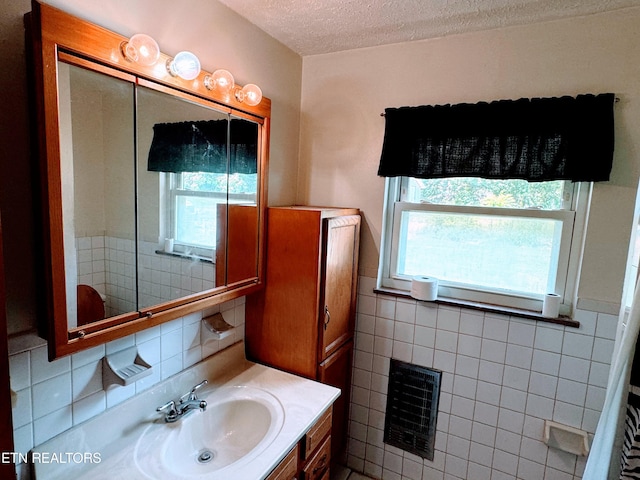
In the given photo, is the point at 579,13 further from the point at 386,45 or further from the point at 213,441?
the point at 213,441

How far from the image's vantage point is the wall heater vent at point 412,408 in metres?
1.87

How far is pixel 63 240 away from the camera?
0.94m

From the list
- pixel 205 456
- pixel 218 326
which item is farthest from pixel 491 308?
pixel 205 456

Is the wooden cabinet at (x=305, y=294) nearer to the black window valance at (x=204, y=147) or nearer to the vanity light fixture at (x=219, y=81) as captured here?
the black window valance at (x=204, y=147)

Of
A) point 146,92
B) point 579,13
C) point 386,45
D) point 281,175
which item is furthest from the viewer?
point 281,175

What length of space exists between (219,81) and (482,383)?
1.84 meters

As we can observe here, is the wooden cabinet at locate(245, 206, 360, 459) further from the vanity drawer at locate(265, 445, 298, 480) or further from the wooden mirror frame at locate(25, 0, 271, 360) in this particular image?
the wooden mirror frame at locate(25, 0, 271, 360)

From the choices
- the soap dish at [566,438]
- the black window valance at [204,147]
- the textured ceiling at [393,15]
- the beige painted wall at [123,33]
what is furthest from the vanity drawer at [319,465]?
the textured ceiling at [393,15]

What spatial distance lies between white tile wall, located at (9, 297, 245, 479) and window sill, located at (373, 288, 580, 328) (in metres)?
1.04

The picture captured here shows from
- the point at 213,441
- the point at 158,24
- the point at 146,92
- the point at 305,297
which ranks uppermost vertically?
the point at 158,24

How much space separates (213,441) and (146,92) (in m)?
1.32

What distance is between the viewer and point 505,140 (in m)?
1.59

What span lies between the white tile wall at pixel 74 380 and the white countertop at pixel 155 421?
3 centimetres

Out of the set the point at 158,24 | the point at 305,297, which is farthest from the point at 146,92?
the point at 305,297
